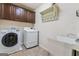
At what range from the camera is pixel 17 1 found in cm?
81

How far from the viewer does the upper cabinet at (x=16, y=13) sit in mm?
835

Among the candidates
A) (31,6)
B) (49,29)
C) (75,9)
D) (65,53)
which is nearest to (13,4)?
(31,6)

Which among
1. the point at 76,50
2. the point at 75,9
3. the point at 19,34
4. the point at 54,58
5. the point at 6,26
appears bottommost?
the point at 54,58

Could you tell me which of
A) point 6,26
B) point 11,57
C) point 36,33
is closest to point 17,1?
point 6,26

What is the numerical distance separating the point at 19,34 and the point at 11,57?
285 mm

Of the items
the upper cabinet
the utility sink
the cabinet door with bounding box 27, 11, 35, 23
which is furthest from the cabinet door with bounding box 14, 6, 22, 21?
the utility sink

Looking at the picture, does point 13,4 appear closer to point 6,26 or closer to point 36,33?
point 6,26

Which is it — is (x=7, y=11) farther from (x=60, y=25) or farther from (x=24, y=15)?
(x=60, y=25)

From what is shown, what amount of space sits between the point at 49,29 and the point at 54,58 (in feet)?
1.14

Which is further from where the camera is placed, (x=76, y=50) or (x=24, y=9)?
(x=24, y=9)

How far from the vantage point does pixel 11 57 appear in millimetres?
835

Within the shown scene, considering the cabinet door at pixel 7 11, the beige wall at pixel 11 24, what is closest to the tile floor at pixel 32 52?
the beige wall at pixel 11 24

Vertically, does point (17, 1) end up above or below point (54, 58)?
above

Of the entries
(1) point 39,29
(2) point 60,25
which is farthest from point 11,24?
(2) point 60,25
